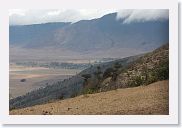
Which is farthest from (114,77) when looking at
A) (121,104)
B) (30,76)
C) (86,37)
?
(121,104)

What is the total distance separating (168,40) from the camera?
12.3m

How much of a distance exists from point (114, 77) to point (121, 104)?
3.35 metres

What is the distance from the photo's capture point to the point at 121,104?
486 inches

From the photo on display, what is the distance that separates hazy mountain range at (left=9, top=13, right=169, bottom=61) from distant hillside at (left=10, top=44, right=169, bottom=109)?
0.27m

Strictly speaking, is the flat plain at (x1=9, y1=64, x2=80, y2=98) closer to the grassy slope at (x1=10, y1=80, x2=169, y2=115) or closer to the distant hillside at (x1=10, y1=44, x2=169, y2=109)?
the distant hillside at (x1=10, y1=44, x2=169, y2=109)

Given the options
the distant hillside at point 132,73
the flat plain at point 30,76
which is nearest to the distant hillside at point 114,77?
the distant hillside at point 132,73

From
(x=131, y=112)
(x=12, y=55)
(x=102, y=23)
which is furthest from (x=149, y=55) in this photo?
(x=12, y=55)

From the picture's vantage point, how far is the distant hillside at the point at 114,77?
13.0 meters

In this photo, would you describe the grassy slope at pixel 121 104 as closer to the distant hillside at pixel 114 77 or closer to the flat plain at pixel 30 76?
the distant hillside at pixel 114 77

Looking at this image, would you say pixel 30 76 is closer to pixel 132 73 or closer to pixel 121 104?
pixel 121 104

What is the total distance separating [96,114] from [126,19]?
195 cm

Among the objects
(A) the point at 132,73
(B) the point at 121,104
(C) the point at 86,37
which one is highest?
(C) the point at 86,37
